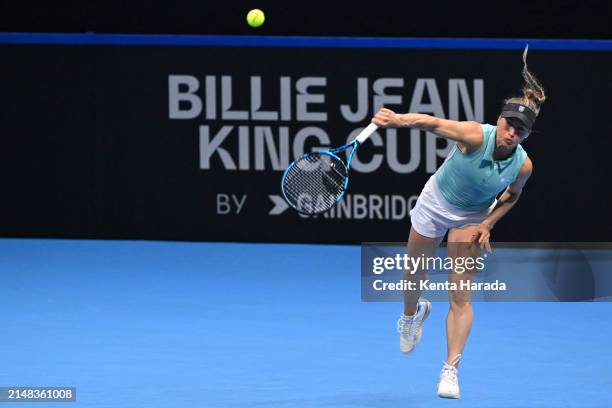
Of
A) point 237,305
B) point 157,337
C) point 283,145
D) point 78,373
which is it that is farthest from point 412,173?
point 78,373

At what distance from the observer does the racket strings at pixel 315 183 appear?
6.86 m

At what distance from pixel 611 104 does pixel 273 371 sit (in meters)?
4.37

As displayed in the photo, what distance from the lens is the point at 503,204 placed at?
22.2 feet

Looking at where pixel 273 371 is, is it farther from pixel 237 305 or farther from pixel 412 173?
pixel 412 173

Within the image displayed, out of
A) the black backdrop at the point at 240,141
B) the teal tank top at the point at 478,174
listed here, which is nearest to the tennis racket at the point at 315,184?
the teal tank top at the point at 478,174

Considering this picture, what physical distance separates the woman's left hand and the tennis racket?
0.72 m

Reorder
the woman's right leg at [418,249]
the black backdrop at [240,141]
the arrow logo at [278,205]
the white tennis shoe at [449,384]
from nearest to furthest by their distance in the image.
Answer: the white tennis shoe at [449,384]
the woman's right leg at [418,249]
the black backdrop at [240,141]
the arrow logo at [278,205]

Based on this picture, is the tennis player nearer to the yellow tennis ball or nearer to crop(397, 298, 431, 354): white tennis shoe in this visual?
crop(397, 298, 431, 354): white tennis shoe

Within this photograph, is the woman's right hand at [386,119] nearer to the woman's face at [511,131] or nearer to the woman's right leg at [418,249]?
the woman's face at [511,131]

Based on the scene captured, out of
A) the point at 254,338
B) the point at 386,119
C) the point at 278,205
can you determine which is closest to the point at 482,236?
the point at 386,119

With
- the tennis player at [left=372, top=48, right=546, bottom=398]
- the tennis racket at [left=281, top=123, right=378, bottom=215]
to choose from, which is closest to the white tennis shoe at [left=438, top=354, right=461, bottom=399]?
the tennis player at [left=372, top=48, right=546, bottom=398]

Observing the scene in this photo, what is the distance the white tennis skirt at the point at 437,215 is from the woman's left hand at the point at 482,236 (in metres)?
0.10

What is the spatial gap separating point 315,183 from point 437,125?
103 cm

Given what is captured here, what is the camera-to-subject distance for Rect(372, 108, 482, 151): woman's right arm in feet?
20.0
